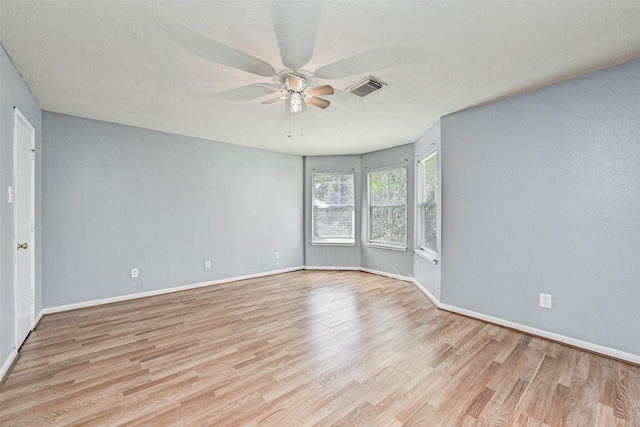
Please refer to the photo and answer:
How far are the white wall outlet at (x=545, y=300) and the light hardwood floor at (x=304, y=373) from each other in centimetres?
34

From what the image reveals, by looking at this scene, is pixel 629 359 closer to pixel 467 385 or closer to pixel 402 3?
pixel 467 385

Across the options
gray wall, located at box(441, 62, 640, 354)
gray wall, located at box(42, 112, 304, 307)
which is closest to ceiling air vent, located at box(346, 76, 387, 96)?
gray wall, located at box(441, 62, 640, 354)

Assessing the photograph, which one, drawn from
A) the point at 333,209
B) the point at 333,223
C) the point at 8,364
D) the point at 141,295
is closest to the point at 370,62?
the point at 8,364

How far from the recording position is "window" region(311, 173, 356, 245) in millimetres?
5918

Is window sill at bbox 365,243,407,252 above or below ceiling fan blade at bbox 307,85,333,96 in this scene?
below

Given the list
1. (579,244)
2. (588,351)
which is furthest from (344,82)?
(588,351)

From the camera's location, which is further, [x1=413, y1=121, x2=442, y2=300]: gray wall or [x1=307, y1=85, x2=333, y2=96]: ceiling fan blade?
[x1=413, y1=121, x2=442, y2=300]: gray wall

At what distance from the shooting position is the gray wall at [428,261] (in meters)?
3.70

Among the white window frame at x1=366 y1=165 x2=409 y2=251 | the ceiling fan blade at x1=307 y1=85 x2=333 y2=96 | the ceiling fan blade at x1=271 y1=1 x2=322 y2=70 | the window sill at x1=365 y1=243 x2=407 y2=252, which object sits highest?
the ceiling fan blade at x1=271 y1=1 x2=322 y2=70

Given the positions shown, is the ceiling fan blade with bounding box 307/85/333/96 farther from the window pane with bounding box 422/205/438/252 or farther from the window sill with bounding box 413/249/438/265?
the window sill with bounding box 413/249/438/265

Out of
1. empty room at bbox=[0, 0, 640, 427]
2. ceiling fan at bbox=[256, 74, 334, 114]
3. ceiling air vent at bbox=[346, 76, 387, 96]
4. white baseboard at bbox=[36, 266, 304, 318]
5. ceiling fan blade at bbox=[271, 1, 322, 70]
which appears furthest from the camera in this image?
white baseboard at bbox=[36, 266, 304, 318]

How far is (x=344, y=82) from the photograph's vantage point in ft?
8.64

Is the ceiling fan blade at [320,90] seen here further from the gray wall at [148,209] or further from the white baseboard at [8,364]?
the white baseboard at [8,364]

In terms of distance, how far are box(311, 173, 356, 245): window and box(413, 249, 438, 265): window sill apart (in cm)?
159
